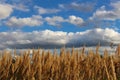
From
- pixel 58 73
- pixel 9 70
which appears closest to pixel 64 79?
pixel 58 73

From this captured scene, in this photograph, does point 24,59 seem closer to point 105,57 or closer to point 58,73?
point 58,73

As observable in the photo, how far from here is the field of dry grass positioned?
12531 millimetres

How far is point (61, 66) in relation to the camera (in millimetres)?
12984

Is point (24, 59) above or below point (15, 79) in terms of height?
above

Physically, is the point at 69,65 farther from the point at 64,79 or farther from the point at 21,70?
the point at 21,70

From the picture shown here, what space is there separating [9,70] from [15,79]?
3.46 feet

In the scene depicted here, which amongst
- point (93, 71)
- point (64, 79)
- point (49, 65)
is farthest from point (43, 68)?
point (93, 71)

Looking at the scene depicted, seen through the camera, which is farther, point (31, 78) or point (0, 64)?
point (0, 64)

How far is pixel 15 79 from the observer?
42.1 ft

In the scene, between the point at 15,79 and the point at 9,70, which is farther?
the point at 9,70

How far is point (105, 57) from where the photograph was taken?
13.0m

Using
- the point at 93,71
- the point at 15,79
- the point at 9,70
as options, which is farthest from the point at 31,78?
the point at 93,71

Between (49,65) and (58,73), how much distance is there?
2.14 ft

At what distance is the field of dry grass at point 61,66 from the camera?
1253cm
